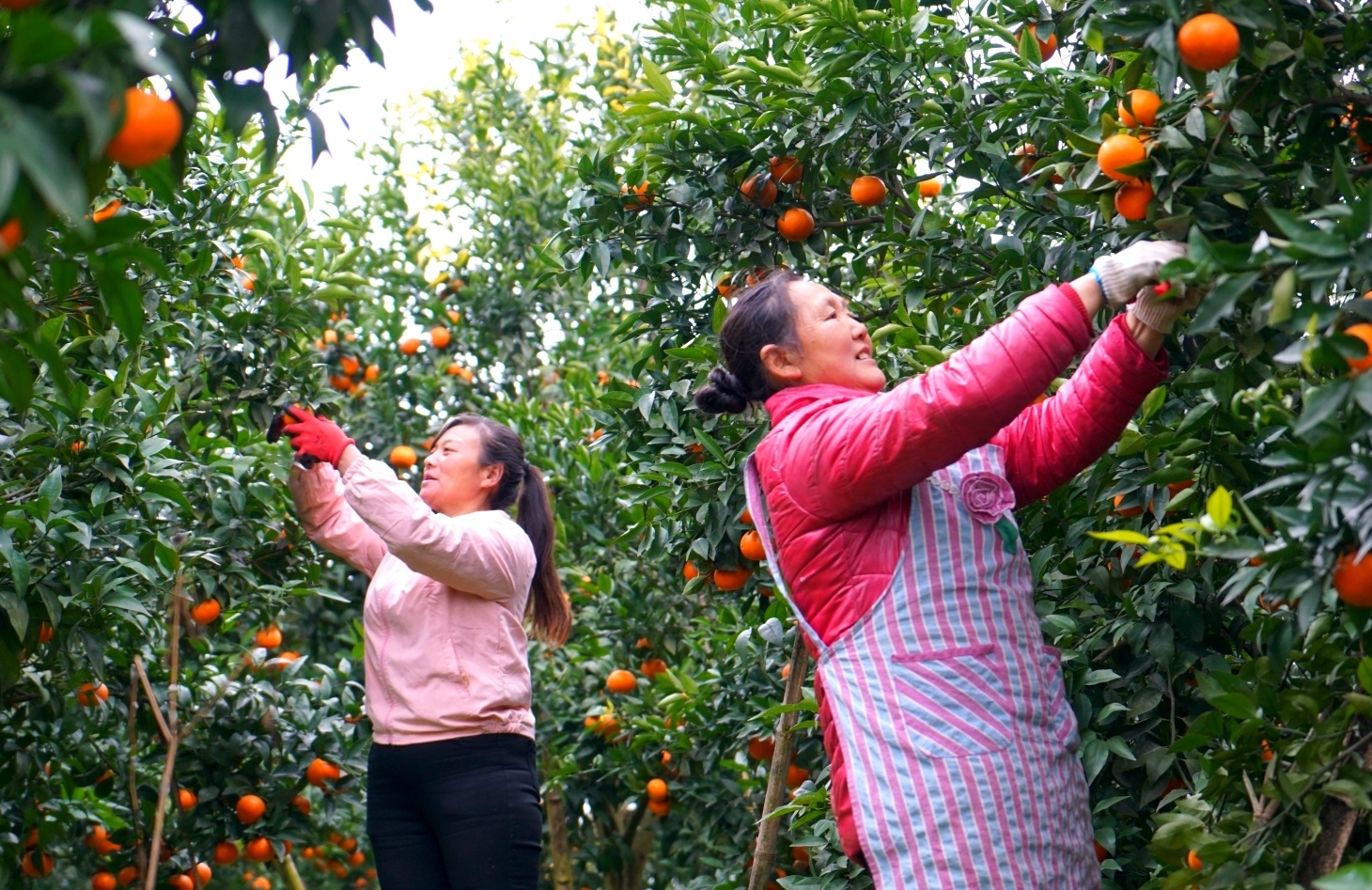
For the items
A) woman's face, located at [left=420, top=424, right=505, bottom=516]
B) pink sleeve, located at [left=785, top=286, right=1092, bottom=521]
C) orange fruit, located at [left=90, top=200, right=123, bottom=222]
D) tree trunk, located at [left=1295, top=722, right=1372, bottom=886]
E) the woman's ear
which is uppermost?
orange fruit, located at [left=90, top=200, right=123, bottom=222]

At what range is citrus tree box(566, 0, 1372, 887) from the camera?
150 centimetres

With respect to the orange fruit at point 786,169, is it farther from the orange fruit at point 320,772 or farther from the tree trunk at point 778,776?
the orange fruit at point 320,772

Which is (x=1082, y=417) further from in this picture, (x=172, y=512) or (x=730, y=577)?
(x=172, y=512)

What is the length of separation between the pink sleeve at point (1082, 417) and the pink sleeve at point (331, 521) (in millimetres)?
1671

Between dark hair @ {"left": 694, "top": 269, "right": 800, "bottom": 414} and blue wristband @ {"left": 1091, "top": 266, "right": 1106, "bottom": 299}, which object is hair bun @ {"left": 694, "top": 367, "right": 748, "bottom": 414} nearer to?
dark hair @ {"left": 694, "top": 269, "right": 800, "bottom": 414}

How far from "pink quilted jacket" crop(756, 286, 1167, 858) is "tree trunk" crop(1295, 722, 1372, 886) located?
1.68 ft

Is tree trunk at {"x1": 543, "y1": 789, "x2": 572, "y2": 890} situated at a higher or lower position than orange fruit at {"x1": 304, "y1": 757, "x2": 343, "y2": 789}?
lower

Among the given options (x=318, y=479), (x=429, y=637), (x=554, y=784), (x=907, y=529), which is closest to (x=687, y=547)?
(x=429, y=637)

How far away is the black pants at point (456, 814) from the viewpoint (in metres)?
2.83

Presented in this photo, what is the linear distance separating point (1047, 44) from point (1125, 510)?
3.28 feet

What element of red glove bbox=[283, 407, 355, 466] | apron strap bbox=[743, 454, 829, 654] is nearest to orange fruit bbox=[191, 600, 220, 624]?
red glove bbox=[283, 407, 355, 466]

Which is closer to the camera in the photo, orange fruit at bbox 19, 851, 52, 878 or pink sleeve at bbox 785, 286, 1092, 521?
pink sleeve at bbox 785, 286, 1092, 521

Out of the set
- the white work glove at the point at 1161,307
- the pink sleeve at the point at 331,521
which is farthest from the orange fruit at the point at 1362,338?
the pink sleeve at the point at 331,521

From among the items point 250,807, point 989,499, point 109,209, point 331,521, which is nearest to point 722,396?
point 989,499
